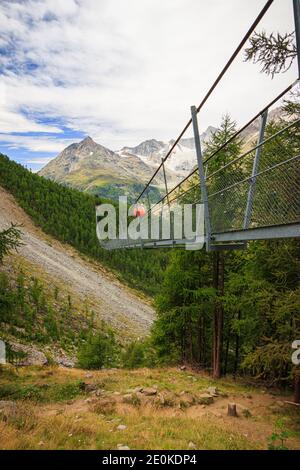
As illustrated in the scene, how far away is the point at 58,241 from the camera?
73125 millimetres

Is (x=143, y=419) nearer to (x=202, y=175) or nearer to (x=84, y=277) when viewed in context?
(x=202, y=175)

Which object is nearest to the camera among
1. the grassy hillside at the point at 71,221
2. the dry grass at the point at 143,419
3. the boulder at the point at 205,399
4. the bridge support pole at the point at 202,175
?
the dry grass at the point at 143,419

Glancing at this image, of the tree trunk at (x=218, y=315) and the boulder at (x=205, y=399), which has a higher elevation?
the tree trunk at (x=218, y=315)

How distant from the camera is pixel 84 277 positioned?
183 feet

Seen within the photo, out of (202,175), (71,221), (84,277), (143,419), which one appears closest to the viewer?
(202,175)

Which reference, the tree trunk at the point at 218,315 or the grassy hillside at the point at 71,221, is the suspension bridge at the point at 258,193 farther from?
the grassy hillside at the point at 71,221

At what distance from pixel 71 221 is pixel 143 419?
74.8m

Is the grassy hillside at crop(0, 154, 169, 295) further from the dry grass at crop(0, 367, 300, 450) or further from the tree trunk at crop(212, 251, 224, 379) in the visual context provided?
the dry grass at crop(0, 367, 300, 450)

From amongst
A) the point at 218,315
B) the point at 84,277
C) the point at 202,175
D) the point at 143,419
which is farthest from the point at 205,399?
the point at 84,277

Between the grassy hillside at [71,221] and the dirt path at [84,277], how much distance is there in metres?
A: 3.83

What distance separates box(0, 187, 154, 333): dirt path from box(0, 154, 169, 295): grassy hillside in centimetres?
383

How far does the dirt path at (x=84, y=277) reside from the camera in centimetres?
4528

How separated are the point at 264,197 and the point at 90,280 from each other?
52.5m

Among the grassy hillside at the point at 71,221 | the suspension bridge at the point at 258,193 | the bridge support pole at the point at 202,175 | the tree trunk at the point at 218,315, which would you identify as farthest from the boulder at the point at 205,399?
the grassy hillside at the point at 71,221
